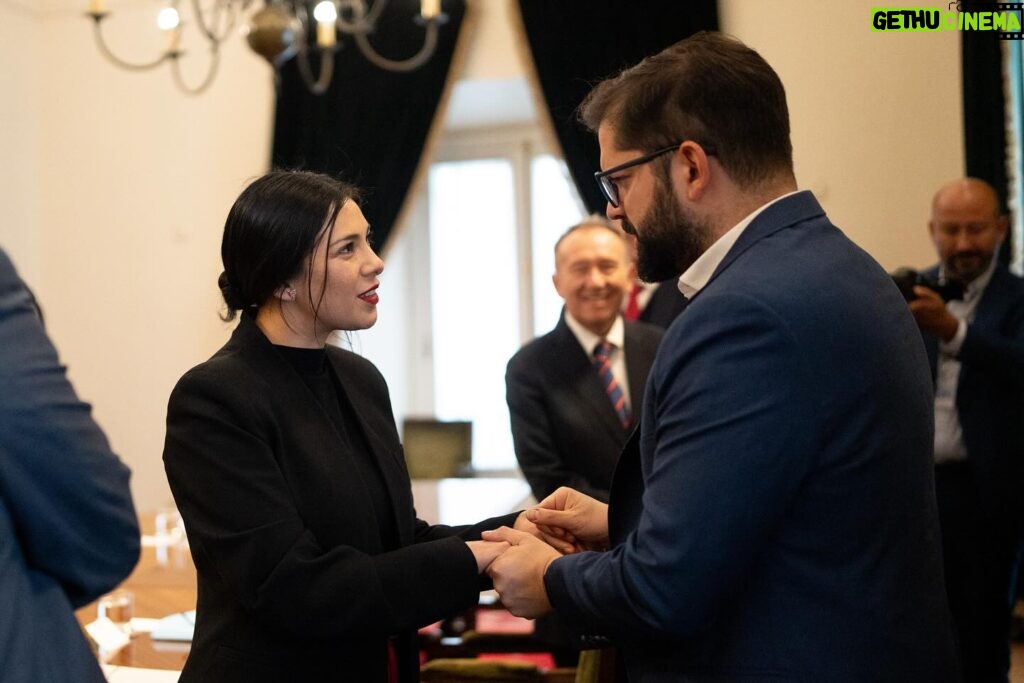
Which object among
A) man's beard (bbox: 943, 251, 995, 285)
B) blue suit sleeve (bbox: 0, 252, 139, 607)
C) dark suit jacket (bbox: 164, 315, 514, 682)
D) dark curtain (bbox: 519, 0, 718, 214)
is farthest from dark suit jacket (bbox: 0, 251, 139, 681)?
dark curtain (bbox: 519, 0, 718, 214)

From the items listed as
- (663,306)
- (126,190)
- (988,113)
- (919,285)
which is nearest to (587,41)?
(988,113)

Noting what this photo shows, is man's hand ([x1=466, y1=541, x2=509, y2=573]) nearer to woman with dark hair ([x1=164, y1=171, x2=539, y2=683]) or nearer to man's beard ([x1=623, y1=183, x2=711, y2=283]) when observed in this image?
woman with dark hair ([x1=164, y1=171, x2=539, y2=683])

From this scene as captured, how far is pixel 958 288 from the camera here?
12.2 ft

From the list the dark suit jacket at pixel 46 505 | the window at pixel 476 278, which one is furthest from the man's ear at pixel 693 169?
the window at pixel 476 278

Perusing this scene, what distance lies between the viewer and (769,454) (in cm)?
149

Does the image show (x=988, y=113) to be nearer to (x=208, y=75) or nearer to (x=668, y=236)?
(x=668, y=236)

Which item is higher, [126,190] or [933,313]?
[126,190]

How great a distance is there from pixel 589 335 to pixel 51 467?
2.31 meters

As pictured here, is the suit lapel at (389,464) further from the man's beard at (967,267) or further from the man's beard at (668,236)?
the man's beard at (967,267)

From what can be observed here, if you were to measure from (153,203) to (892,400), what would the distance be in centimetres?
629

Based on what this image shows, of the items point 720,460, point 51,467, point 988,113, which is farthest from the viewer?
point 988,113

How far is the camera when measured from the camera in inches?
142

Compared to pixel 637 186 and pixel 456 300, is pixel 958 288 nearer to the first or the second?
pixel 637 186

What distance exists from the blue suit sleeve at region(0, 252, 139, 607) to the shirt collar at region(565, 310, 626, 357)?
2.20 metres
